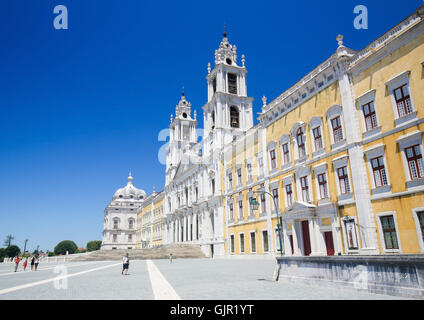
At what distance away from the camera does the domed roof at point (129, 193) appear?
10381 centimetres

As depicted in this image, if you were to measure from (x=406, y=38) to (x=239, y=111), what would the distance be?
31.7 metres

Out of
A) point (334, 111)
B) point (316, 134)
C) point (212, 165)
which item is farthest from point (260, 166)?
point (212, 165)

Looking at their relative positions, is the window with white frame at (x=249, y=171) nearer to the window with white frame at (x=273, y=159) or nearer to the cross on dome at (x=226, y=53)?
the window with white frame at (x=273, y=159)

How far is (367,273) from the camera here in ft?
27.4

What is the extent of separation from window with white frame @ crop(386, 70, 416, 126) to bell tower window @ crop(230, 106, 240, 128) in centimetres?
3018

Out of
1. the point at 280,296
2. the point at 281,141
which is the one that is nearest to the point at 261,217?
the point at 281,141

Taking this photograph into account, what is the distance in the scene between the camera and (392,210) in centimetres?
1723

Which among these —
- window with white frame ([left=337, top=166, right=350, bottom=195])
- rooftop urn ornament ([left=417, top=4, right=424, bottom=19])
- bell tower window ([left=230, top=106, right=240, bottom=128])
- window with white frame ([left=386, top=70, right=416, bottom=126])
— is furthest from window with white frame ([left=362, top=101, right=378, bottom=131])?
bell tower window ([left=230, top=106, right=240, bottom=128])

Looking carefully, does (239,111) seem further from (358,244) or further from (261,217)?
(358,244)

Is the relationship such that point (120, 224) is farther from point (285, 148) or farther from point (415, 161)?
point (415, 161)

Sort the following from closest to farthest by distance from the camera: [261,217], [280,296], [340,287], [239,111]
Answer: [280,296], [340,287], [261,217], [239,111]

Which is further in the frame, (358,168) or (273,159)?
(273,159)

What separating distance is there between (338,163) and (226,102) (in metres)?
28.0
